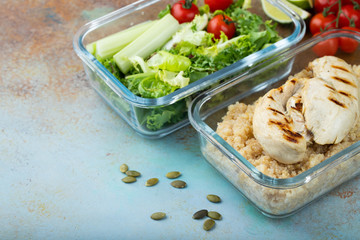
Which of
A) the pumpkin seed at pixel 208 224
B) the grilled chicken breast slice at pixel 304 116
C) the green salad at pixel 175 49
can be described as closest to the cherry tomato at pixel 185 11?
the green salad at pixel 175 49

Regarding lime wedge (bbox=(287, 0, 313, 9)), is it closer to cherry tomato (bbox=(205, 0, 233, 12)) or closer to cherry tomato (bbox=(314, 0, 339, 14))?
cherry tomato (bbox=(314, 0, 339, 14))

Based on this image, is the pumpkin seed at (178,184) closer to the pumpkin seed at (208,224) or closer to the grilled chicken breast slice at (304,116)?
the pumpkin seed at (208,224)

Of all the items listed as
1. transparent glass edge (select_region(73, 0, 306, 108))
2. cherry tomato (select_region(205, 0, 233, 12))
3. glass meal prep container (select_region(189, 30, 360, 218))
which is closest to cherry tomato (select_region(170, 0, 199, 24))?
cherry tomato (select_region(205, 0, 233, 12))

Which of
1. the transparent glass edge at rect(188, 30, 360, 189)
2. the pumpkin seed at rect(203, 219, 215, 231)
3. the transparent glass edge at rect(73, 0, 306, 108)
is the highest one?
the transparent glass edge at rect(73, 0, 306, 108)

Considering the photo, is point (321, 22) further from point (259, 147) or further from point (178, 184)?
point (178, 184)

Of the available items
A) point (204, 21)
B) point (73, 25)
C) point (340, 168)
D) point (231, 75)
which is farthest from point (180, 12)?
point (340, 168)

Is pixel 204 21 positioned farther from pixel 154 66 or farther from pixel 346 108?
pixel 346 108

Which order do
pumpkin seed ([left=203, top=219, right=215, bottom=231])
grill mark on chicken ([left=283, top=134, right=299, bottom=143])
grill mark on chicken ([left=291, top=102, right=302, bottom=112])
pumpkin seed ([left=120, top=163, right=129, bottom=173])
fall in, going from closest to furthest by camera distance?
grill mark on chicken ([left=283, top=134, right=299, bottom=143]) → pumpkin seed ([left=203, top=219, right=215, bottom=231]) → grill mark on chicken ([left=291, top=102, right=302, bottom=112]) → pumpkin seed ([left=120, top=163, right=129, bottom=173])
